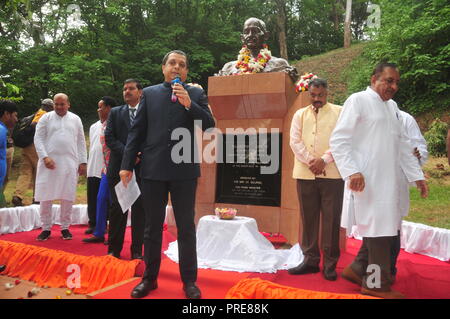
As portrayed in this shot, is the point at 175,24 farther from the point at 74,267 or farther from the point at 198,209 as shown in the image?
the point at 74,267

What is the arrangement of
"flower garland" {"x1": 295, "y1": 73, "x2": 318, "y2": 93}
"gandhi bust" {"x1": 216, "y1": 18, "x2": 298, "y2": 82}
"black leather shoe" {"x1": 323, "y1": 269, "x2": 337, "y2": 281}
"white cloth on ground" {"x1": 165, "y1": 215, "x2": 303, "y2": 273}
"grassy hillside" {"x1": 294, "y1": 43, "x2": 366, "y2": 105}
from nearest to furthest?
"black leather shoe" {"x1": 323, "y1": 269, "x2": 337, "y2": 281} < "white cloth on ground" {"x1": 165, "y1": 215, "x2": 303, "y2": 273} < "flower garland" {"x1": 295, "y1": 73, "x2": 318, "y2": 93} < "gandhi bust" {"x1": 216, "y1": 18, "x2": 298, "y2": 82} < "grassy hillside" {"x1": 294, "y1": 43, "x2": 366, "y2": 105}

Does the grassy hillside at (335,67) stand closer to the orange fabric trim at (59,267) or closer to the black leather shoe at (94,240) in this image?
the black leather shoe at (94,240)

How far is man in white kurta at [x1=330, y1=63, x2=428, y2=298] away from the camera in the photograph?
9.83ft

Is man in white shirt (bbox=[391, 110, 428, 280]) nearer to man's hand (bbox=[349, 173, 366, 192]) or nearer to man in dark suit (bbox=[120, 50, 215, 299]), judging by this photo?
man's hand (bbox=[349, 173, 366, 192])

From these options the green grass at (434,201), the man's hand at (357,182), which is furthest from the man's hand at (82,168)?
the green grass at (434,201)

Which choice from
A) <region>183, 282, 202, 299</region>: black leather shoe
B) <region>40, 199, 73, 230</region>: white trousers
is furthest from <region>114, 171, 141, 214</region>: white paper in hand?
<region>40, 199, 73, 230</region>: white trousers

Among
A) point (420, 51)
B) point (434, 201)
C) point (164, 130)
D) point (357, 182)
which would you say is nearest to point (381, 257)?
point (357, 182)

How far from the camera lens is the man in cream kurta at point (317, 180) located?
375 centimetres

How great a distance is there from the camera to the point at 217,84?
525 centimetres

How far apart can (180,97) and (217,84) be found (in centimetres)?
258

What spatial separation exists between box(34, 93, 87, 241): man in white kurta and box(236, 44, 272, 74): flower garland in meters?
2.55

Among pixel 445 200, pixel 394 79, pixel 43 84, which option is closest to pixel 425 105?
pixel 445 200

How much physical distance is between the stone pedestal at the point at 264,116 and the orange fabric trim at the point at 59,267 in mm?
1961
